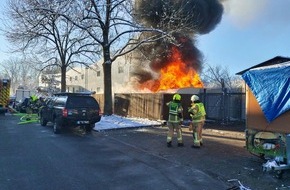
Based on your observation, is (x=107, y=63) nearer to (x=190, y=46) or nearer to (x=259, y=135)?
(x=190, y=46)

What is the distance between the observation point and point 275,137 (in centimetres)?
798

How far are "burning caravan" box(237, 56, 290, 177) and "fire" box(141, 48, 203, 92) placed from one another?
17544 mm

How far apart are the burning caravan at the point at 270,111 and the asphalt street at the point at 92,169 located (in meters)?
1.50

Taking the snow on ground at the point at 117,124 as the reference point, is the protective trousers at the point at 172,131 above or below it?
above

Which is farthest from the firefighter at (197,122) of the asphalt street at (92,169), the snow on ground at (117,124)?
the snow on ground at (117,124)

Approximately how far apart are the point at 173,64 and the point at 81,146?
16.0 metres

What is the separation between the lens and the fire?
88.1 feet

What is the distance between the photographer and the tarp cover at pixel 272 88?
26.2 ft

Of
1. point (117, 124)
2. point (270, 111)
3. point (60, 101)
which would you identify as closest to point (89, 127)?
point (60, 101)

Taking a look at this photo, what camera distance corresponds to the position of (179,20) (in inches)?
877

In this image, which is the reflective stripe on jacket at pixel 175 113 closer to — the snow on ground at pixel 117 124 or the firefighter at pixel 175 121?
the firefighter at pixel 175 121

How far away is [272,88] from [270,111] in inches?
21.1

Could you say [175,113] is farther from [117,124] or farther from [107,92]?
[107,92]


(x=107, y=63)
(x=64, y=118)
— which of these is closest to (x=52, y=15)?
(x=107, y=63)
